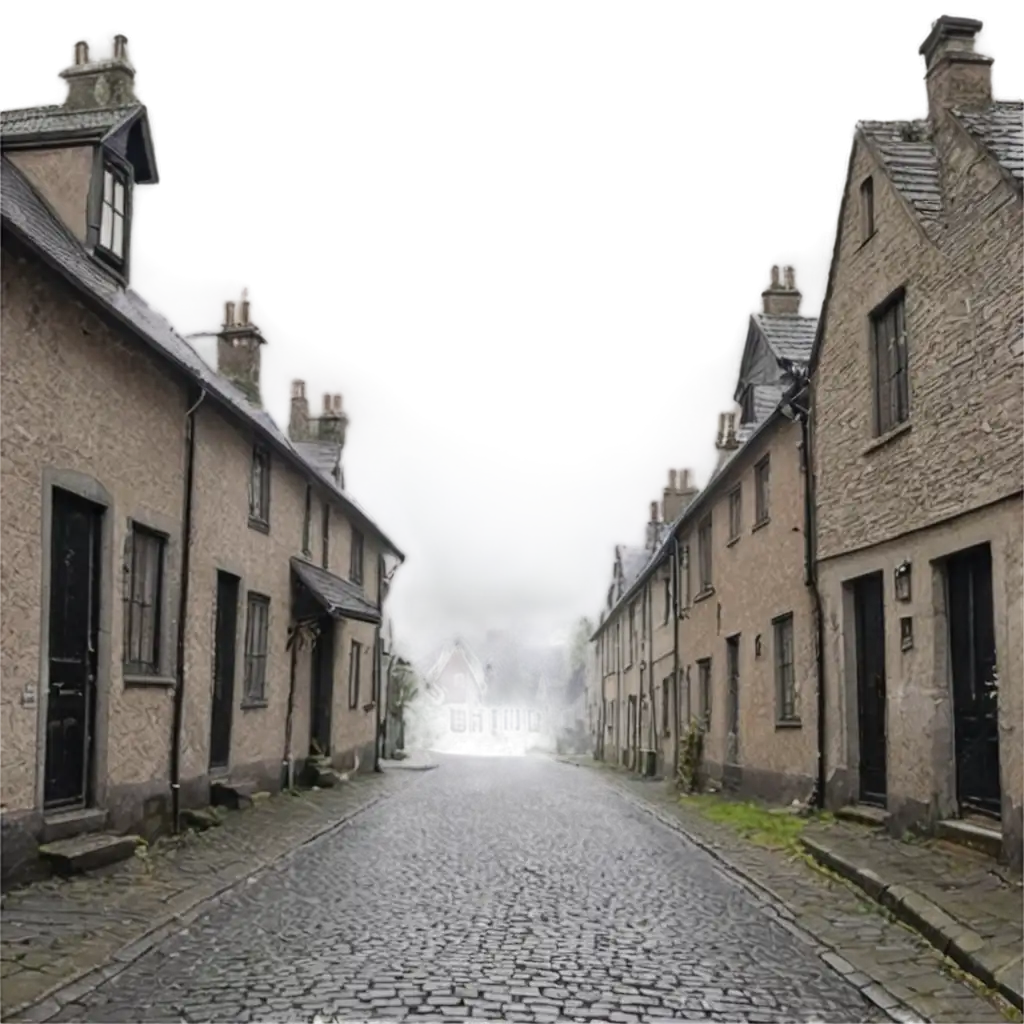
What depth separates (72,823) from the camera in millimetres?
10844

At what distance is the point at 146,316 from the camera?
1603 centimetres

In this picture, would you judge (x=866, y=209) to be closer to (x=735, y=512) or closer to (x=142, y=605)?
(x=735, y=512)

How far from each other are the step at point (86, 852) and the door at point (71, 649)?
17.7 inches

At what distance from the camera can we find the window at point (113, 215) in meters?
13.7

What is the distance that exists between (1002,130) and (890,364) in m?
2.68

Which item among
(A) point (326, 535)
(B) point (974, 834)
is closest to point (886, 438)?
(B) point (974, 834)

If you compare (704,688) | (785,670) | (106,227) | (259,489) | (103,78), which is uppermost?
(103,78)

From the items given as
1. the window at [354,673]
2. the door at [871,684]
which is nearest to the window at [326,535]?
the window at [354,673]

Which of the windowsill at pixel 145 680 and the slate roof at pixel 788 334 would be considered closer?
the windowsill at pixel 145 680

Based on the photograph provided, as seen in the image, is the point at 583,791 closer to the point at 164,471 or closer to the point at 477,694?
the point at 164,471

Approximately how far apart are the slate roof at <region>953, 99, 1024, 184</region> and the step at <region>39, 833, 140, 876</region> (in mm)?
9751

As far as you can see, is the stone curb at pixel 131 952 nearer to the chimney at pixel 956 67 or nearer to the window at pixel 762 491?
the window at pixel 762 491

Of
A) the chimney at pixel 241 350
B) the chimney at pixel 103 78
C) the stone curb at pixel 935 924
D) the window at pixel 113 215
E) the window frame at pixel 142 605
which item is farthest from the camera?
the chimney at pixel 241 350

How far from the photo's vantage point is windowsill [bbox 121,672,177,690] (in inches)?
494
